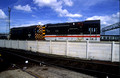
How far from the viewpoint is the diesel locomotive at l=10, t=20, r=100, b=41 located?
12230 mm

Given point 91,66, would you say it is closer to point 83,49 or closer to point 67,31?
point 83,49

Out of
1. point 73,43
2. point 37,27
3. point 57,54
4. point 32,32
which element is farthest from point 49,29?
point 73,43

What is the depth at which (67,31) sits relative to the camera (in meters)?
14.0

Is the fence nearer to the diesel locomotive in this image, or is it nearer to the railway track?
the railway track

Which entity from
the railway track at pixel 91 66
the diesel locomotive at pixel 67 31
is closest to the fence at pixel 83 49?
the railway track at pixel 91 66

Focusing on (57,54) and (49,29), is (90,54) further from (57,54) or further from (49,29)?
(49,29)

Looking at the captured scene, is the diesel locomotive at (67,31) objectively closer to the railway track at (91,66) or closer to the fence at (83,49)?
→ the fence at (83,49)

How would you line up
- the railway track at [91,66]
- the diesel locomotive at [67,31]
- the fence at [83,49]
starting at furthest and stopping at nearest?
the diesel locomotive at [67,31] → the fence at [83,49] → the railway track at [91,66]

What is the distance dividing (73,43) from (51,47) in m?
3.41

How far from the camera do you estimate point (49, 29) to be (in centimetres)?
1603

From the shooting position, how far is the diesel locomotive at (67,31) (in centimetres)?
1223

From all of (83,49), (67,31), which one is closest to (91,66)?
(83,49)

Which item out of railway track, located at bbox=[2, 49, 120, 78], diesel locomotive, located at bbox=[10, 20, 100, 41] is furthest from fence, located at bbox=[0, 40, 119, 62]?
diesel locomotive, located at bbox=[10, 20, 100, 41]

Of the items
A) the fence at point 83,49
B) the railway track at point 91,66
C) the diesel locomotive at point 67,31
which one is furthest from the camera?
the diesel locomotive at point 67,31
